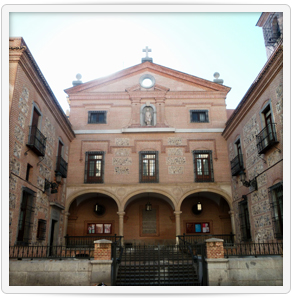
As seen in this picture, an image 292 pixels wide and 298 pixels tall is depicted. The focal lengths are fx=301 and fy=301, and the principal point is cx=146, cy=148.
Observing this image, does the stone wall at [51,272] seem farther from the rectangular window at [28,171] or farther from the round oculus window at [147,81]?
the round oculus window at [147,81]

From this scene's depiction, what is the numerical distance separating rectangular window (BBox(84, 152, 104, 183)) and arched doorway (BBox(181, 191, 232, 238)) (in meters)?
5.22

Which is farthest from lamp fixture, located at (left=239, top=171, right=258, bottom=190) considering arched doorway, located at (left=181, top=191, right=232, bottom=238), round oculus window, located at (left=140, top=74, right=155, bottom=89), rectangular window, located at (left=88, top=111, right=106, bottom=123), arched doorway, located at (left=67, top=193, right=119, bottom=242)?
rectangular window, located at (left=88, top=111, right=106, bottom=123)

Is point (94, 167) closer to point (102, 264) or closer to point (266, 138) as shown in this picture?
point (102, 264)

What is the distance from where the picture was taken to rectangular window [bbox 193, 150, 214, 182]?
53.6 ft

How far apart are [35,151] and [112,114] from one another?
695 cm

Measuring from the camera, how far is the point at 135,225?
1728cm

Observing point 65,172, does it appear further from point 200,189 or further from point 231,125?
point 231,125

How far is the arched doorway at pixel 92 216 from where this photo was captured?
16922 mm

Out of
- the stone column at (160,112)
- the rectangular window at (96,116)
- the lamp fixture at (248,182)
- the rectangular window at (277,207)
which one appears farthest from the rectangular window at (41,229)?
the rectangular window at (277,207)

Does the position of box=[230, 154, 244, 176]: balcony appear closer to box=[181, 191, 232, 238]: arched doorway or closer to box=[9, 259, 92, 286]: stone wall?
box=[181, 191, 232, 238]: arched doorway

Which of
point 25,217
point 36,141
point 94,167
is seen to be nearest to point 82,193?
point 94,167

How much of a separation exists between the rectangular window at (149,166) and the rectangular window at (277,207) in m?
6.61
